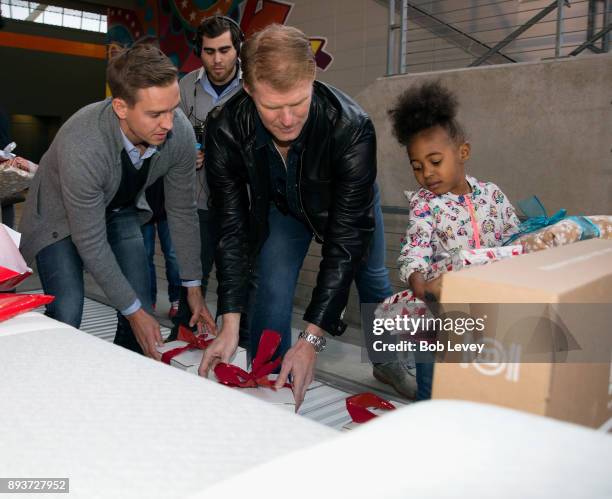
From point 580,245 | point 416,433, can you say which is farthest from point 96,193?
point 416,433

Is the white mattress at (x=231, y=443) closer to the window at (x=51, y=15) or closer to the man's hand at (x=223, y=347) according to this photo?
the man's hand at (x=223, y=347)

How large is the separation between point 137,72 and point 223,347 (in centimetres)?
87

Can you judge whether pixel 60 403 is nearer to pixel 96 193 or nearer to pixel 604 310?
pixel 604 310

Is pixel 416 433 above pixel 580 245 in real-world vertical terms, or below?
below

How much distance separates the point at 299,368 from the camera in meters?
1.49

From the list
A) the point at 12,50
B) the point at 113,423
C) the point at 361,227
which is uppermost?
the point at 12,50

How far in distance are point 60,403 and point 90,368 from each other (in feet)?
0.39

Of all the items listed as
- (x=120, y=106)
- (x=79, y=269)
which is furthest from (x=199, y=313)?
(x=120, y=106)

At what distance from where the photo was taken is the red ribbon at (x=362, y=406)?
53.6 inches

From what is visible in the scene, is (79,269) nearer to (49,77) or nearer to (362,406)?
(362,406)

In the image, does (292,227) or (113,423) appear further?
(292,227)

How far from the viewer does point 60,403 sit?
0.78 metres

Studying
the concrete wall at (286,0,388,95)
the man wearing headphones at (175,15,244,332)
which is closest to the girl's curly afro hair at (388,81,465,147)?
the man wearing headphones at (175,15,244,332)

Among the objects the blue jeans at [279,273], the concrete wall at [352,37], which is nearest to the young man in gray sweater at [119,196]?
the blue jeans at [279,273]
